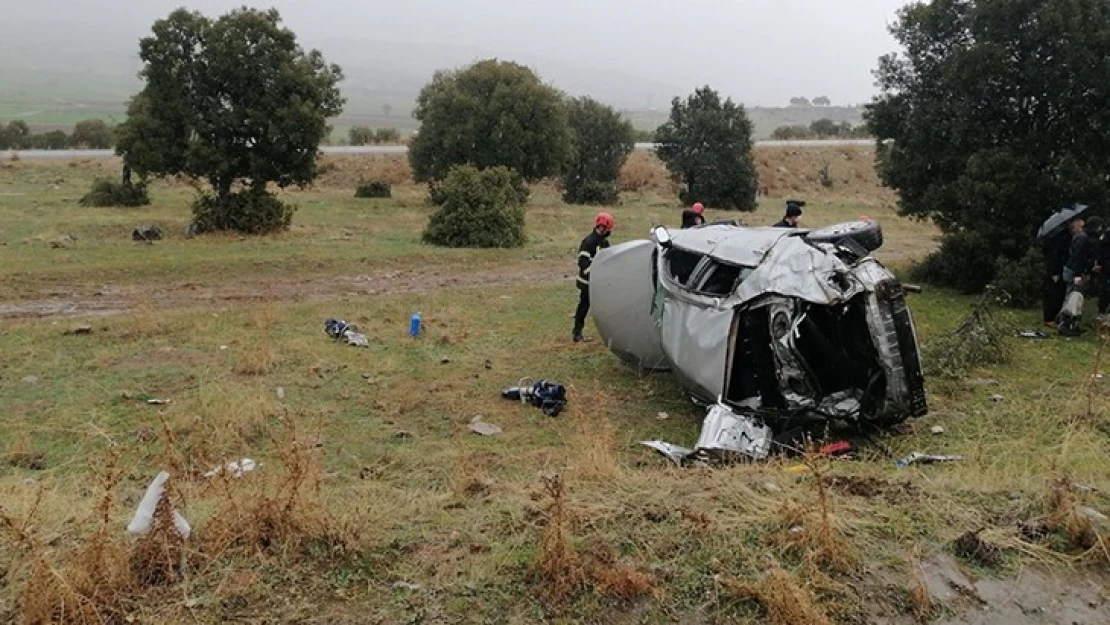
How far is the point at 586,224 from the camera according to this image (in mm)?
23875

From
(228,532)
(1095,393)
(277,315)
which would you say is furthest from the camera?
(277,315)

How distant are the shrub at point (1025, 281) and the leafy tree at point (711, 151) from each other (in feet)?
56.3

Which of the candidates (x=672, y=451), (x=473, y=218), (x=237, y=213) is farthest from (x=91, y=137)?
(x=672, y=451)

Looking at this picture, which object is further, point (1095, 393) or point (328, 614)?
point (1095, 393)

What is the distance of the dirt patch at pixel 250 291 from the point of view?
12008 mm

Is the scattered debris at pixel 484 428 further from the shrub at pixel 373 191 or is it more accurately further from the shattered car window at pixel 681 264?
the shrub at pixel 373 191

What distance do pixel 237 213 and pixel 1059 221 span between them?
16.2 meters

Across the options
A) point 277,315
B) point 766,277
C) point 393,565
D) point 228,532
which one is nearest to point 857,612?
point 393,565

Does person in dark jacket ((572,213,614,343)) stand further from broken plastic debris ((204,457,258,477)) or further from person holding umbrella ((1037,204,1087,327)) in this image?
person holding umbrella ((1037,204,1087,327))

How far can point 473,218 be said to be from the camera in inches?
746

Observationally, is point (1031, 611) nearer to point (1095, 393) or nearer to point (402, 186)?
point (1095, 393)

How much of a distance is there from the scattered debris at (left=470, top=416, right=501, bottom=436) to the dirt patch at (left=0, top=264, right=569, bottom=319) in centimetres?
626

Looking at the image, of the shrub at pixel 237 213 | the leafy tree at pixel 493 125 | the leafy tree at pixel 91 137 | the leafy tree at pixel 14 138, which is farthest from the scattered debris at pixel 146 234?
the leafy tree at pixel 14 138

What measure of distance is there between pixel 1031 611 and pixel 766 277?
12.4 ft
